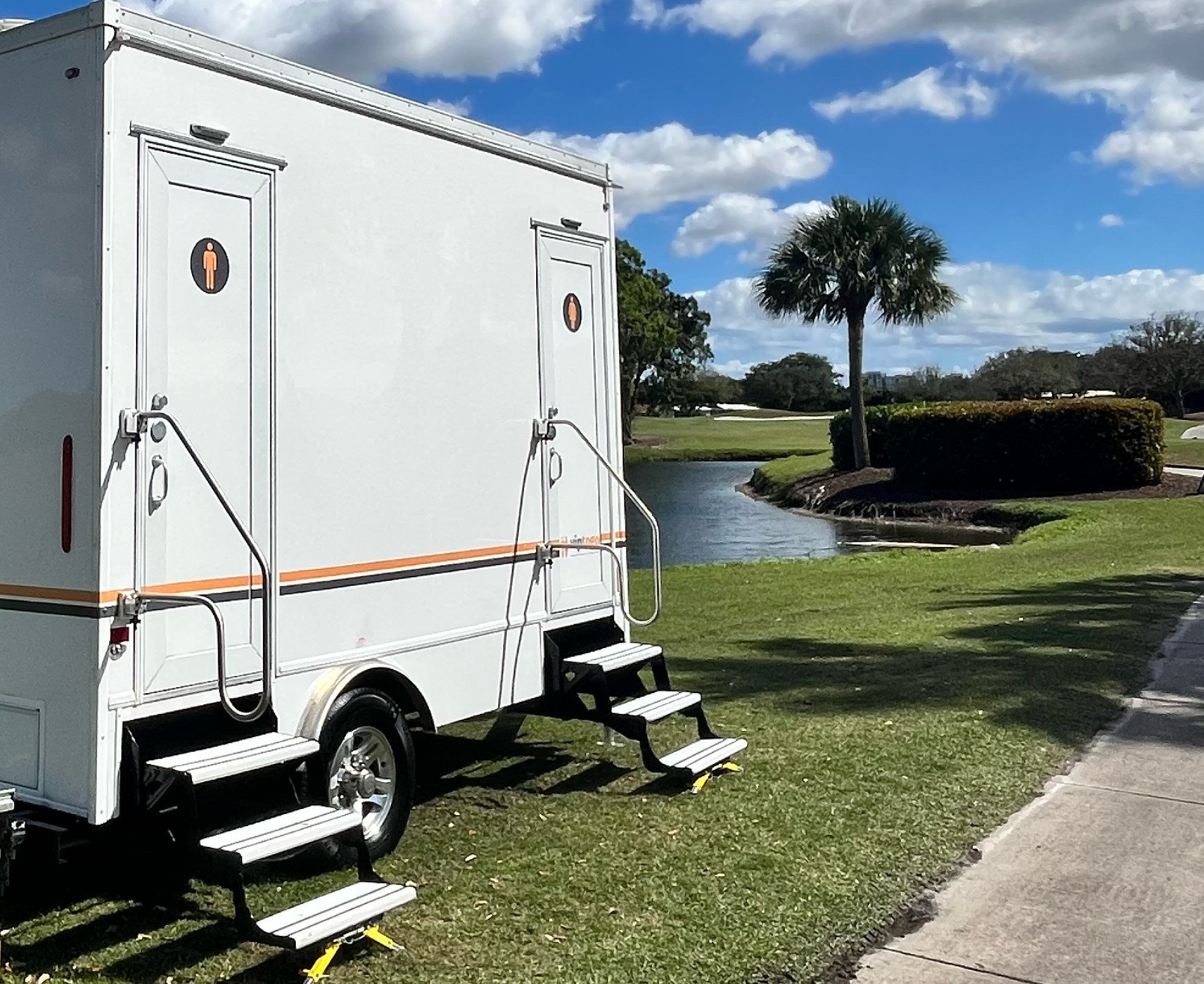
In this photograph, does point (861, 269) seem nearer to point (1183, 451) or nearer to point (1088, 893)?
point (1183, 451)

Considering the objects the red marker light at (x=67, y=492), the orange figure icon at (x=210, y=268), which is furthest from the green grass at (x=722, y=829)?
the orange figure icon at (x=210, y=268)

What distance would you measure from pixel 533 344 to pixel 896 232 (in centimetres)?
3022

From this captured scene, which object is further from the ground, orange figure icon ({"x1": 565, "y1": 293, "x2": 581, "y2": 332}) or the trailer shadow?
orange figure icon ({"x1": 565, "y1": 293, "x2": 581, "y2": 332})

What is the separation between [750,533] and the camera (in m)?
25.3

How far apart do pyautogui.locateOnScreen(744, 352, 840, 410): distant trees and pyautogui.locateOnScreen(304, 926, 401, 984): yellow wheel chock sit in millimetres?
95599

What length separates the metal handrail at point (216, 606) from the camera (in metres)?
4.23

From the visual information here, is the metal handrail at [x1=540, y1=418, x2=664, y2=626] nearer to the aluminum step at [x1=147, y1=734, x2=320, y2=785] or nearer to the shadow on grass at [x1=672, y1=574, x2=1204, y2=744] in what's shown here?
the shadow on grass at [x1=672, y1=574, x2=1204, y2=744]

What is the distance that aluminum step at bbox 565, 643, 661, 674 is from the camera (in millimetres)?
6201

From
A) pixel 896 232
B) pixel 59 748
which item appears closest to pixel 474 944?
pixel 59 748

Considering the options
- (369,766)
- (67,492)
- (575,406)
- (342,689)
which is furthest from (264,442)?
(575,406)

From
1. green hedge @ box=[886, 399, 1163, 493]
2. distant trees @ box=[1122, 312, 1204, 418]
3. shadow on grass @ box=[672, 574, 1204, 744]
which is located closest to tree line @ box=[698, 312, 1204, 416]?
distant trees @ box=[1122, 312, 1204, 418]

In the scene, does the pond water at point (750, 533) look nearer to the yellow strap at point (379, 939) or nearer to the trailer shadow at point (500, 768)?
the trailer shadow at point (500, 768)

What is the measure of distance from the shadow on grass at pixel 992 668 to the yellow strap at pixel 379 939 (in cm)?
400

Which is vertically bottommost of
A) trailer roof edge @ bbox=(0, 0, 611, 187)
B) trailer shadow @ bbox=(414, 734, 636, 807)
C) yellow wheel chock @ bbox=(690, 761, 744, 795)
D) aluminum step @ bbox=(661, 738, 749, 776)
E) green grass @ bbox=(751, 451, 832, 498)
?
trailer shadow @ bbox=(414, 734, 636, 807)
